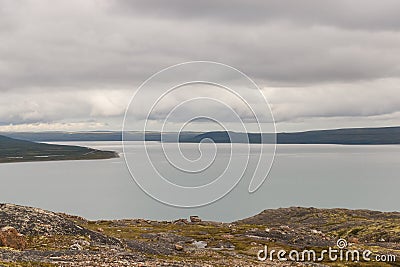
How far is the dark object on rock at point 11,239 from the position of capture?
38.4 metres

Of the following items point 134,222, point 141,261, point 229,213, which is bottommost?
point 229,213

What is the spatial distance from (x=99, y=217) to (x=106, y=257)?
476ft

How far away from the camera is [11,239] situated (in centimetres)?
3872

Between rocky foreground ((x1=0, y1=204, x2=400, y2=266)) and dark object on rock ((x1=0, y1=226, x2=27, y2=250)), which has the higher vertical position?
dark object on rock ((x1=0, y1=226, x2=27, y2=250))

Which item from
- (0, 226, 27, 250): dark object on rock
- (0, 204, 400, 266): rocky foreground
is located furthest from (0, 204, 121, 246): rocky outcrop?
(0, 226, 27, 250): dark object on rock

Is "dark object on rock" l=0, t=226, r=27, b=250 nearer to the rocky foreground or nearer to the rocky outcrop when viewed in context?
the rocky foreground

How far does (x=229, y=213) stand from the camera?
197875 mm

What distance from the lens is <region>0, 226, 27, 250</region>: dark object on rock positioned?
3838 cm

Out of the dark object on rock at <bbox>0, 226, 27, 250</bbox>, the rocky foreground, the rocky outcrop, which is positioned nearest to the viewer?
the rocky foreground

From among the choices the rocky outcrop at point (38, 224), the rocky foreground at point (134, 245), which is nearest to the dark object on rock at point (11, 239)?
the rocky foreground at point (134, 245)

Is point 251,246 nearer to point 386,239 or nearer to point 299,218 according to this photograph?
point 386,239

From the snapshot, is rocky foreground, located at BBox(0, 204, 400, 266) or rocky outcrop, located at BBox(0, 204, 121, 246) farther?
rocky outcrop, located at BBox(0, 204, 121, 246)

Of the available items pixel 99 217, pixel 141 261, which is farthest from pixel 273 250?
pixel 99 217

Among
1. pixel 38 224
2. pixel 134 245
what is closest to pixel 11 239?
pixel 38 224
